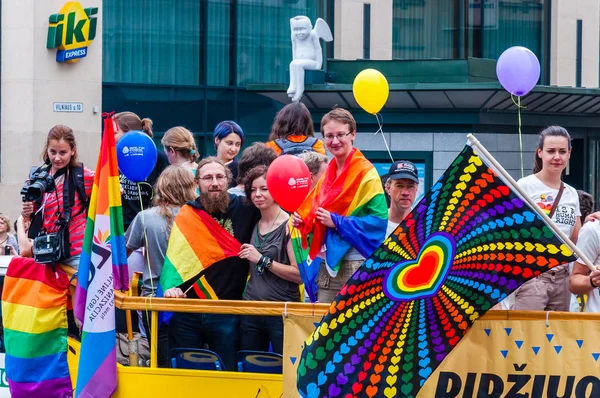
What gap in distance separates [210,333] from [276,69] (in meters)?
18.5

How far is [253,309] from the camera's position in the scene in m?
5.88

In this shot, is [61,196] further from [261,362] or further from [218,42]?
[218,42]

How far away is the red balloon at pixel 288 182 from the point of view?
611 centimetres

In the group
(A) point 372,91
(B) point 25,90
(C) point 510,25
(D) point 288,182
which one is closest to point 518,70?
(A) point 372,91

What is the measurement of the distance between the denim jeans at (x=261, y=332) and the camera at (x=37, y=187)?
68.6 inches

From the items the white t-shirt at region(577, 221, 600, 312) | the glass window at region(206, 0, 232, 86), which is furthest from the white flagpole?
the glass window at region(206, 0, 232, 86)

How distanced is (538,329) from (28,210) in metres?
3.69

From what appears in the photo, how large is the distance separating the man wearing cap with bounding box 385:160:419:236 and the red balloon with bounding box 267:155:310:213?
101 cm

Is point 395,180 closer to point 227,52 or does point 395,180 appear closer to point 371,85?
point 371,85

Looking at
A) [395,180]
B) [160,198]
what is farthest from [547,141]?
[160,198]

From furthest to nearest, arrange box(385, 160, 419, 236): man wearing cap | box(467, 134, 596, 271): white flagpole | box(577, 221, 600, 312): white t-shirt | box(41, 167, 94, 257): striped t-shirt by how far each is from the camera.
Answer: box(41, 167, 94, 257): striped t-shirt, box(385, 160, 419, 236): man wearing cap, box(577, 221, 600, 312): white t-shirt, box(467, 134, 596, 271): white flagpole

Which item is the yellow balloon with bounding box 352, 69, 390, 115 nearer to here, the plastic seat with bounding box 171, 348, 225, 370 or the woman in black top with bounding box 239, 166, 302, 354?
the woman in black top with bounding box 239, 166, 302, 354

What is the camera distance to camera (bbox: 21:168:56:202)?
713 centimetres

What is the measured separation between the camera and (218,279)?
682 centimetres
